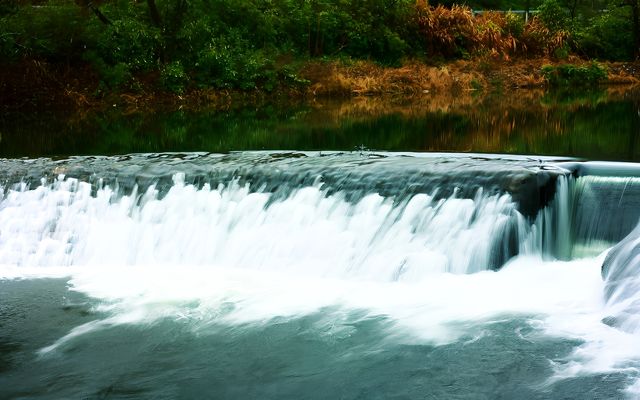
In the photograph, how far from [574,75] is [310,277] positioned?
21916 mm

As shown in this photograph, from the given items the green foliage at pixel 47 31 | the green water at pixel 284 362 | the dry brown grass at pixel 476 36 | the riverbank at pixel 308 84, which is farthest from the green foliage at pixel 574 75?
the green water at pixel 284 362

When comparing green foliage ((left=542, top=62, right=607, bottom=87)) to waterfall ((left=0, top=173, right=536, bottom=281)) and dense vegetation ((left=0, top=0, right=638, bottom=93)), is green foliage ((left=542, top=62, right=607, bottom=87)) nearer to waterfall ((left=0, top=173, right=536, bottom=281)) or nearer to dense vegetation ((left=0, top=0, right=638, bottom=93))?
dense vegetation ((left=0, top=0, right=638, bottom=93))

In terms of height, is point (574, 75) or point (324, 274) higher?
point (574, 75)

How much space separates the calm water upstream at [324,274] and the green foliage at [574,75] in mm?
16378

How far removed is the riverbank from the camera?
2170cm

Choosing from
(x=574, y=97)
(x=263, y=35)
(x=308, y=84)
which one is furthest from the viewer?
(x=263, y=35)

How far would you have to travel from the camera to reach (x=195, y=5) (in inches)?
1014

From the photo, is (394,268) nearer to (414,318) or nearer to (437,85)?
(414,318)

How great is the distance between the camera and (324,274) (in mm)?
7840

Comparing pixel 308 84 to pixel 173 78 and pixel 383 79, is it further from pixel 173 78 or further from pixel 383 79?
pixel 173 78

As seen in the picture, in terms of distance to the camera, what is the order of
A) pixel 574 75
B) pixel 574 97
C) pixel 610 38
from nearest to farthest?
pixel 574 97
pixel 574 75
pixel 610 38

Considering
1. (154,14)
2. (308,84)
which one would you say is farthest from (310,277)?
(154,14)

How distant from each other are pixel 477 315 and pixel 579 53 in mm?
27352

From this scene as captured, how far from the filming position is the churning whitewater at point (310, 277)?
535 centimetres
